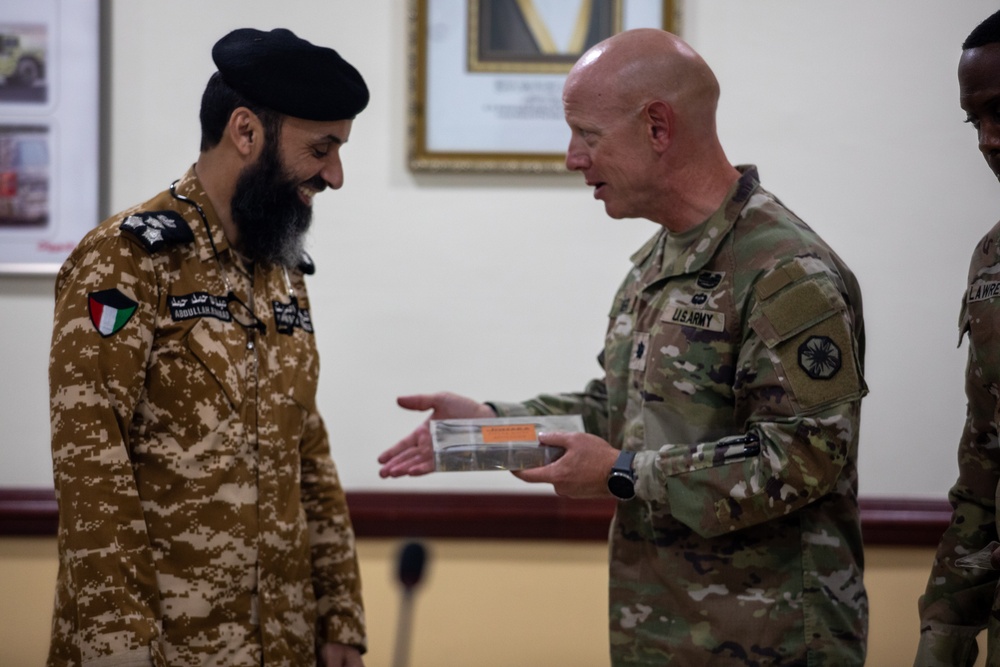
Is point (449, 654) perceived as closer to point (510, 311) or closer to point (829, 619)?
point (510, 311)

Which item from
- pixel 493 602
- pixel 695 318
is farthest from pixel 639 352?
pixel 493 602

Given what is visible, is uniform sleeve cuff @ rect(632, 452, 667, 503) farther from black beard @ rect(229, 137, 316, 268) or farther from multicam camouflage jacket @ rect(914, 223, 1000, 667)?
black beard @ rect(229, 137, 316, 268)

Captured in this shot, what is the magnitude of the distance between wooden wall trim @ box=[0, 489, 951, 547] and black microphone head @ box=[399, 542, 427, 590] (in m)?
1.32

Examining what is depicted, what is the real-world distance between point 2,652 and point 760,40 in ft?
8.37

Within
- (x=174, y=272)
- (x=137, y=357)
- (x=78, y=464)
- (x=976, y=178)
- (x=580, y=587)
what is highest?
(x=976, y=178)

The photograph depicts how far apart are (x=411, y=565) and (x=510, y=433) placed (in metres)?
0.54

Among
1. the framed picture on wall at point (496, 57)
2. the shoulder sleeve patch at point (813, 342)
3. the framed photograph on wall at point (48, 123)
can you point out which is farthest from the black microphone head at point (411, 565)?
the framed photograph on wall at point (48, 123)

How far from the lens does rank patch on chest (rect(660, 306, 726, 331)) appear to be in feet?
5.35

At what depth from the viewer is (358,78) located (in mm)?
1858

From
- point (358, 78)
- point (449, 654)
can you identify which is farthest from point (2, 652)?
point (358, 78)

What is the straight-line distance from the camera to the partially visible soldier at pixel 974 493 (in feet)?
4.74

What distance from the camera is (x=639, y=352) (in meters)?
1.76

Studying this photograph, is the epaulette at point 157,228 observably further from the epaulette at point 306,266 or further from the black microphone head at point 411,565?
the black microphone head at point 411,565

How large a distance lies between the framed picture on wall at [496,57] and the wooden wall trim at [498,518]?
909 mm
